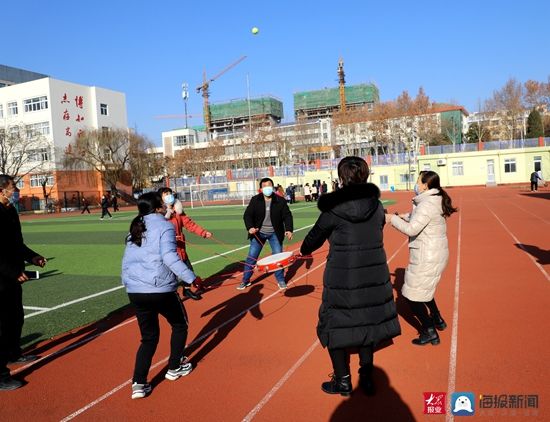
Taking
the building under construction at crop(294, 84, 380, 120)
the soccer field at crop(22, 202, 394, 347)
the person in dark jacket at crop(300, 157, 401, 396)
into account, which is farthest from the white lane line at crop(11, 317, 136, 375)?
the building under construction at crop(294, 84, 380, 120)

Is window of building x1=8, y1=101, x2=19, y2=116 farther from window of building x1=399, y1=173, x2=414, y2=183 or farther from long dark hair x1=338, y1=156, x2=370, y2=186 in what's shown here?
long dark hair x1=338, y1=156, x2=370, y2=186

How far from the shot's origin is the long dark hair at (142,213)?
3920 millimetres

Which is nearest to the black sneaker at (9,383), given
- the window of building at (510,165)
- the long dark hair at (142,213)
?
the long dark hair at (142,213)

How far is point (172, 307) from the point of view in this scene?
13.3 ft

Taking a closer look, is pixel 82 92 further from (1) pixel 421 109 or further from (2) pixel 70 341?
(2) pixel 70 341

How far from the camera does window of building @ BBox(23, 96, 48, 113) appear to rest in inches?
2397

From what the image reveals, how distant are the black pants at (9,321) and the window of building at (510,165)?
58567 mm

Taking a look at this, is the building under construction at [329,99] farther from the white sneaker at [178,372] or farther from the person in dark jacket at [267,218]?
the white sneaker at [178,372]

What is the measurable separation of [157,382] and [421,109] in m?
67.4

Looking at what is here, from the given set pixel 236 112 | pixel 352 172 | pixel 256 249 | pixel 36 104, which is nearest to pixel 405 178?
pixel 36 104

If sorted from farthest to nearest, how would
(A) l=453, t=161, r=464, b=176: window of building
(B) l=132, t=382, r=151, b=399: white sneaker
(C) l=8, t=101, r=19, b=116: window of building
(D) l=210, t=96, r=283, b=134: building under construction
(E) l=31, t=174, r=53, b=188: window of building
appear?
(D) l=210, t=96, r=283, b=134: building under construction, (C) l=8, t=101, r=19, b=116: window of building, (E) l=31, t=174, r=53, b=188: window of building, (A) l=453, t=161, r=464, b=176: window of building, (B) l=132, t=382, r=151, b=399: white sneaker

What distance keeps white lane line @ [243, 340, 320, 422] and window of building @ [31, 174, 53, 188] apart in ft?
199

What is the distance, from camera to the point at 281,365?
464 cm

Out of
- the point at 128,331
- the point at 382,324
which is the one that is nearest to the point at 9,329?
the point at 128,331
